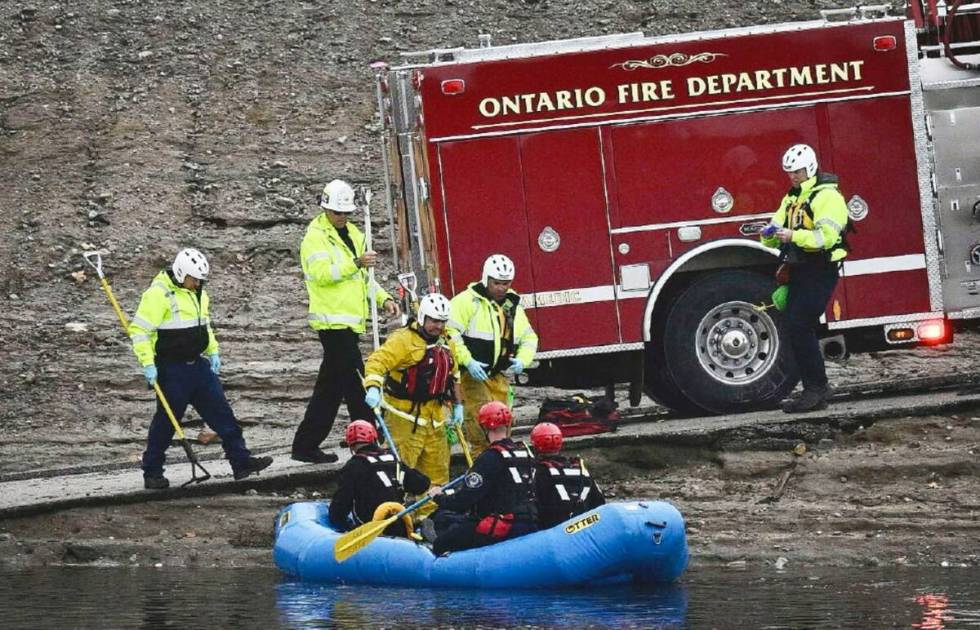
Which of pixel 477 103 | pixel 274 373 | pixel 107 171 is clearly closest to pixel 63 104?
pixel 107 171

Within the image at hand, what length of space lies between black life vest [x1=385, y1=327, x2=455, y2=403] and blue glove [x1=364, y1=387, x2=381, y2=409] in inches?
12.4

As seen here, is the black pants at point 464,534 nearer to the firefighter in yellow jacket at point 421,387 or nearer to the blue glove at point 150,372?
the firefighter in yellow jacket at point 421,387

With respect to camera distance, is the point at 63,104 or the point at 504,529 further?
the point at 63,104

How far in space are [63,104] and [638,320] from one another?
14.6 metres

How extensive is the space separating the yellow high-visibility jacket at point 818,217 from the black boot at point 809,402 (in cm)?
112

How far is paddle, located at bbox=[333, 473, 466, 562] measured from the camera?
13.7 meters

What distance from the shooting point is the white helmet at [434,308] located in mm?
14852

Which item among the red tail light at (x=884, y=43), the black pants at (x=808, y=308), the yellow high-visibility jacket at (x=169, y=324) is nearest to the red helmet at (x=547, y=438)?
the black pants at (x=808, y=308)

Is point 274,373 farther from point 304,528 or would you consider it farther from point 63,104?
point 63,104

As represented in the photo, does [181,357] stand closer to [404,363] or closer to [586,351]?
[404,363]

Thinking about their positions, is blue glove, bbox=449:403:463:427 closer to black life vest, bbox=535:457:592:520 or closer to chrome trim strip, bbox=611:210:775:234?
black life vest, bbox=535:457:592:520

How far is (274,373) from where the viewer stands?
21.2 meters

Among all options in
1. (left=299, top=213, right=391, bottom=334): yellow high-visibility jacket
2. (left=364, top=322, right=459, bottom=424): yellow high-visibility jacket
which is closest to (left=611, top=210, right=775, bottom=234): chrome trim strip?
(left=299, top=213, right=391, bottom=334): yellow high-visibility jacket

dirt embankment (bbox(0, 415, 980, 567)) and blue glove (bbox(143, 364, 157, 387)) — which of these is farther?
blue glove (bbox(143, 364, 157, 387))
